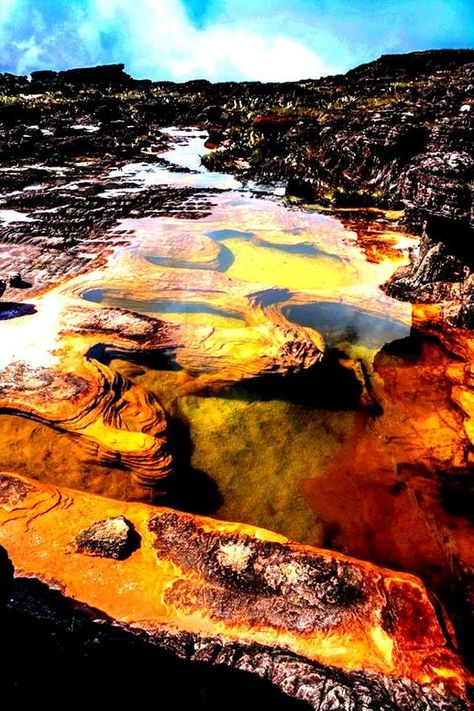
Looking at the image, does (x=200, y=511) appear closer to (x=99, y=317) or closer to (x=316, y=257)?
(x=99, y=317)

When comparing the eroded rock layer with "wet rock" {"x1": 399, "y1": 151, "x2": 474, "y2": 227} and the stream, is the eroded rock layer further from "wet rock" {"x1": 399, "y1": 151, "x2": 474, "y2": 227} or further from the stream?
"wet rock" {"x1": 399, "y1": 151, "x2": 474, "y2": 227}

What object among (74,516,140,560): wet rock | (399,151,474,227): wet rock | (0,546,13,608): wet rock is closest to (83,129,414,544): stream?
(74,516,140,560): wet rock

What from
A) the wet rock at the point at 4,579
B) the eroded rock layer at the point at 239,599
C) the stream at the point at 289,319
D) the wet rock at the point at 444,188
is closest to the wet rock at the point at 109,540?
the eroded rock layer at the point at 239,599

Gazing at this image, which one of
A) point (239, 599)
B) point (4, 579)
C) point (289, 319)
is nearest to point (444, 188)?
point (289, 319)

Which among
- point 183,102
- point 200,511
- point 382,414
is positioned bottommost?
point 200,511

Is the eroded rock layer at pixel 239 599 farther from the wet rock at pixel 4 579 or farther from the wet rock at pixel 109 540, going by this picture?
the wet rock at pixel 4 579

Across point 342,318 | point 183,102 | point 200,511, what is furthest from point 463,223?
point 183,102
